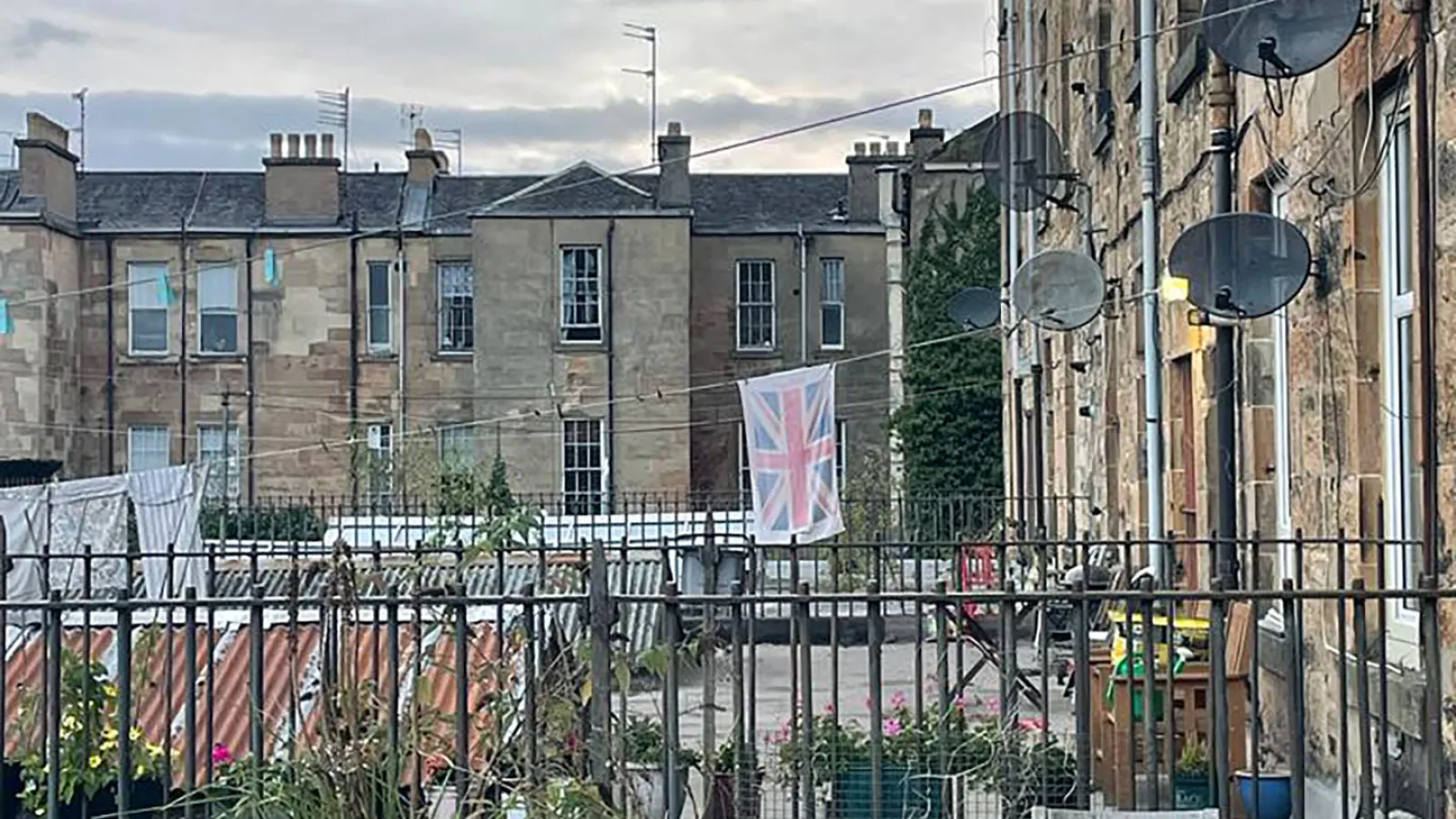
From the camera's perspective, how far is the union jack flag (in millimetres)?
12578

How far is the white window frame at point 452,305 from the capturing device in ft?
99.2

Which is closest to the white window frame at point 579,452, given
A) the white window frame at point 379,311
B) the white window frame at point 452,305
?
the white window frame at point 452,305

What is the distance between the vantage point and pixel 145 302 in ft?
101

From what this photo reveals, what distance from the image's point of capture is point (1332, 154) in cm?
686

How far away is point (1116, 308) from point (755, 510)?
3.06 metres

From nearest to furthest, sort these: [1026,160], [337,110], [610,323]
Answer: [1026,160], [610,323], [337,110]

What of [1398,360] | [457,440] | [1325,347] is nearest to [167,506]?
[1325,347]

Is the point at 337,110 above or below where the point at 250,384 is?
above

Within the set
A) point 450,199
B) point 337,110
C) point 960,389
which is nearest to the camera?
point 960,389

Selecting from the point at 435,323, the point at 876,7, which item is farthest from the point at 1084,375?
the point at 435,323

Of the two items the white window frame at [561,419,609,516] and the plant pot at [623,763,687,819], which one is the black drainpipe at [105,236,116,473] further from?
the plant pot at [623,763,687,819]

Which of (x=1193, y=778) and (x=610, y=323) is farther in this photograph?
(x=610, y=323)

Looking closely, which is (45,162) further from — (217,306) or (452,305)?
(452,305)

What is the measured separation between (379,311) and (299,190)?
248cm
